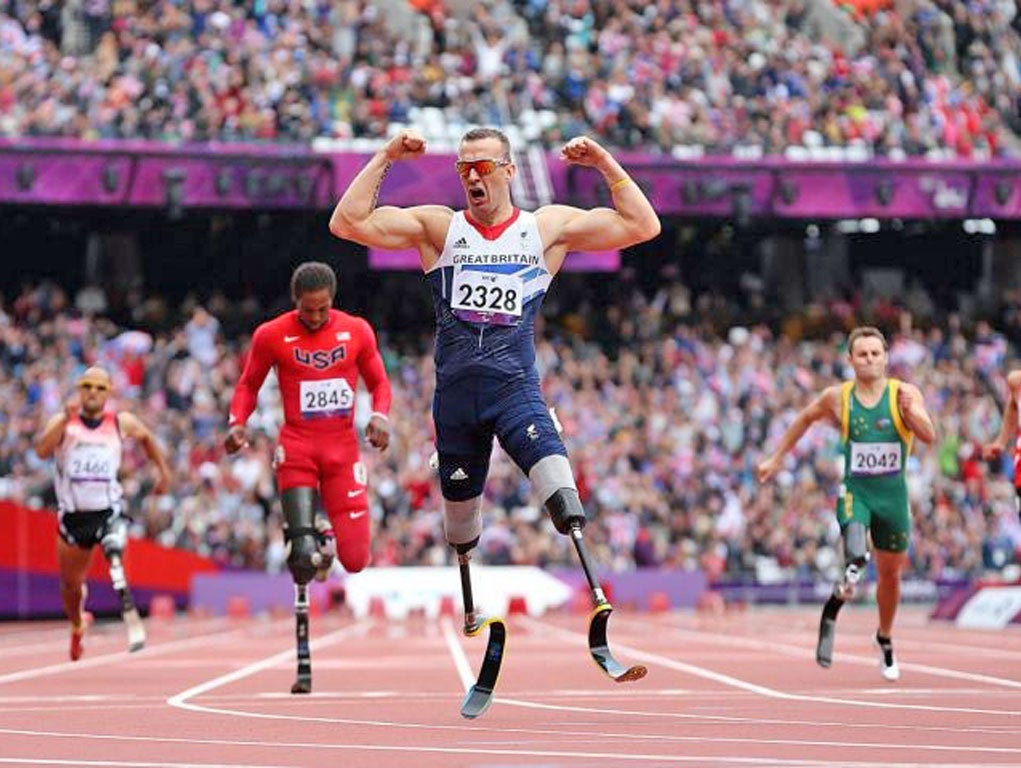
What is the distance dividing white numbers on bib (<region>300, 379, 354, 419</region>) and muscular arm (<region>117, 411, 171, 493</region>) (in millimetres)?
4582

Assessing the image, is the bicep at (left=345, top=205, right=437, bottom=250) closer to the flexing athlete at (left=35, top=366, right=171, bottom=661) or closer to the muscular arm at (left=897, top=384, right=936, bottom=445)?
the muscular arm at (left=897, top=384, right=936, bottom=445)

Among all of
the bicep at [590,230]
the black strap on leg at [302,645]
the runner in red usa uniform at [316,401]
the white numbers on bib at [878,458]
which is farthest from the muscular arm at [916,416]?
the bicep at [590,230]

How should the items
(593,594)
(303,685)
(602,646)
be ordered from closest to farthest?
(593,594) → (602,646) → (303,685)

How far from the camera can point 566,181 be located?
3531 centimetres

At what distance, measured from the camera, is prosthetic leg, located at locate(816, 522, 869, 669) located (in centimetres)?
1452

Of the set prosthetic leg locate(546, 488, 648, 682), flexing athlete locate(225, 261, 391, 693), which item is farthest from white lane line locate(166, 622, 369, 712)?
prosthetic leg locate(546, 488, 648, 682)

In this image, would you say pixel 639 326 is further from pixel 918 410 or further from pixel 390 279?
pixel 918 410

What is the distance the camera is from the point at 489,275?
34.9ft

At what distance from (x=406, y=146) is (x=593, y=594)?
2.27 meters

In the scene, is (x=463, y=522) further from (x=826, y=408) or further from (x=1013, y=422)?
(x=1013, y=422)

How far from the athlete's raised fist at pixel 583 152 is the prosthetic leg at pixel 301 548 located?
3697 mm

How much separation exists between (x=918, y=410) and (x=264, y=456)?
1931 cm

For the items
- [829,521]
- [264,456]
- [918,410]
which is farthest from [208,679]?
[829,521]

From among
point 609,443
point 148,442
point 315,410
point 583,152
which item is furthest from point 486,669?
point 609,443
